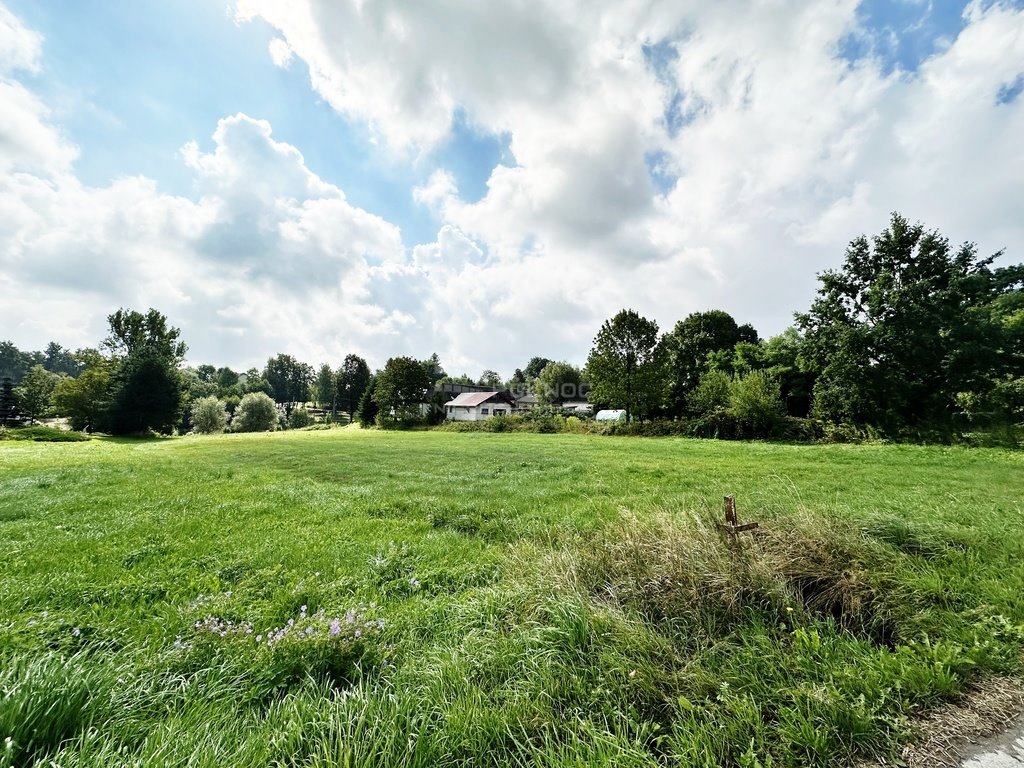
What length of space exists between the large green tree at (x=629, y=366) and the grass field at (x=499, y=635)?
2567 cm

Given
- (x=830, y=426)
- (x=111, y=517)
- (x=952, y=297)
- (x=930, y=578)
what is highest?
(x=952, y=297)

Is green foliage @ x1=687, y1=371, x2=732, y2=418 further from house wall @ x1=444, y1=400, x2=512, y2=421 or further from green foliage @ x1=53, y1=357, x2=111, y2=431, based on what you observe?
green foliage @ x1=53, y1=357, x2=111, y2=431

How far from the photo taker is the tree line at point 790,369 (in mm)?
19703

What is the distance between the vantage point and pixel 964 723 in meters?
2.40

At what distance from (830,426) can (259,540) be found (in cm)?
2743

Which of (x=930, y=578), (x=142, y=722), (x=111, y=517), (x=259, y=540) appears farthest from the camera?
(x=111, y=517)

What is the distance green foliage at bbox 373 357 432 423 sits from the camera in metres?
49.4

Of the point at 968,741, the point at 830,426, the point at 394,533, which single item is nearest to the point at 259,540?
the point at 394,533

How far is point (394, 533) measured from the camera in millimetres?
6672

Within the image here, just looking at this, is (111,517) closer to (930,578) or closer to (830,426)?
(930,578)

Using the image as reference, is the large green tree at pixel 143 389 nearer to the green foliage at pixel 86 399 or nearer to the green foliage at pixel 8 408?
the green foliage at pixel 86 399

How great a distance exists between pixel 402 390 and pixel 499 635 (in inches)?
1891

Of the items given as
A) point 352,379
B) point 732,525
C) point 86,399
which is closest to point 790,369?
point 732,525

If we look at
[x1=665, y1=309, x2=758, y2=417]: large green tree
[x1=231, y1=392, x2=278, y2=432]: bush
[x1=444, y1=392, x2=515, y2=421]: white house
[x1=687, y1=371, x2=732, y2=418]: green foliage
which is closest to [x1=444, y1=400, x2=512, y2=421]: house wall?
[x1=444, y1=392, x2=515, y2=421]: white house
